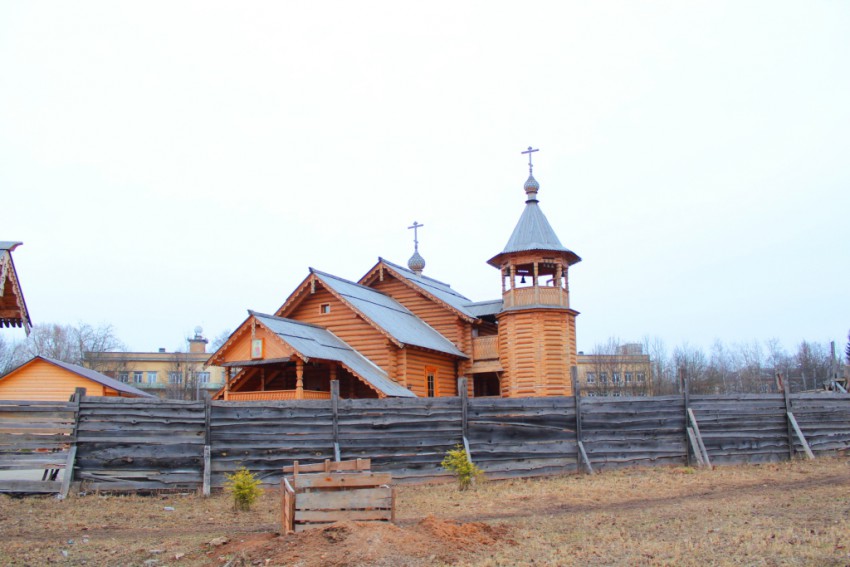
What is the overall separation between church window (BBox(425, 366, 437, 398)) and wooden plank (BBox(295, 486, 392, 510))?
1760 centimetres

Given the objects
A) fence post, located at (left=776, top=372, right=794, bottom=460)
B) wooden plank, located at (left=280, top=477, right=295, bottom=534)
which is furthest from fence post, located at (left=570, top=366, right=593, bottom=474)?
wooden plank, located at (left=280, top=477, right=295, bottom=534)

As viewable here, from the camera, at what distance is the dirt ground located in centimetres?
862

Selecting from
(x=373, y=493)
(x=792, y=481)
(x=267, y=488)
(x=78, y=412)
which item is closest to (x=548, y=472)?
(x=792, y=481)

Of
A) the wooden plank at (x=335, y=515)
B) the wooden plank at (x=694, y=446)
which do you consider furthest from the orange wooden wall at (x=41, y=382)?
the wooden plank at (x=694, y=446)

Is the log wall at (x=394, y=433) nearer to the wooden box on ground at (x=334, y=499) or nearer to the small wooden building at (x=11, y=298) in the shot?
the small wooden building at (x=11, y=298)

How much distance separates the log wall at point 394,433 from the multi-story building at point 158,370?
57544 millimetres

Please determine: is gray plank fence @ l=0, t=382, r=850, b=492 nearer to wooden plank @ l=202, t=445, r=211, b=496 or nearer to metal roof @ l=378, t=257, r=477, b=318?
wooden plank @ l=202, t=445, r=211, b=496

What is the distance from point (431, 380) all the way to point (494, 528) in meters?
18.0

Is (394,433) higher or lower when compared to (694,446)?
higher

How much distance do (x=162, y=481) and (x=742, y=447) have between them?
48.9 feet

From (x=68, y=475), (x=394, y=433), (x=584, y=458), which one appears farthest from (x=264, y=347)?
(x=584, y=458)

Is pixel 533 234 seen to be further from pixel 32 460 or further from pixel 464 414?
pixel 32 460

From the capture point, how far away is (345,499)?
9992 millimetres

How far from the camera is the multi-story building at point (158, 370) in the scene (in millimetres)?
70438
